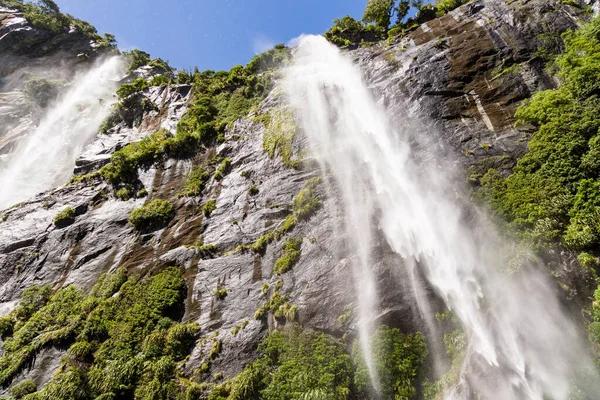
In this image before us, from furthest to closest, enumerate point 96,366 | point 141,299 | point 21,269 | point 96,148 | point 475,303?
1. point 96,148
2. point 21,269
3. point 141,299
4. point 96,366
5. point 475,303

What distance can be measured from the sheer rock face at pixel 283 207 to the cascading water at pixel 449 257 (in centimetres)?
82

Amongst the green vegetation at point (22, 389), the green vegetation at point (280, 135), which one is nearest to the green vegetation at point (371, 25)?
the green vegetation at point (280, 135)

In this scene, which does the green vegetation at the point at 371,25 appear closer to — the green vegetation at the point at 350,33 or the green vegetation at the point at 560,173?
the green vegetation at the point at 350,33

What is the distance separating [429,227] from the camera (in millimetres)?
12539

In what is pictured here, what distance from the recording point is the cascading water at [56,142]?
2639 centimetres

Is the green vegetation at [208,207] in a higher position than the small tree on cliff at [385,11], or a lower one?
lower

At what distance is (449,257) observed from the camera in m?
11.3

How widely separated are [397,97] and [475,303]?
43.1 feet

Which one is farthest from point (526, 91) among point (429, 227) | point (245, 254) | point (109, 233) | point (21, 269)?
point (21, 269)

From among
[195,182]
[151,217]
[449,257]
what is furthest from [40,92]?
[449,257]

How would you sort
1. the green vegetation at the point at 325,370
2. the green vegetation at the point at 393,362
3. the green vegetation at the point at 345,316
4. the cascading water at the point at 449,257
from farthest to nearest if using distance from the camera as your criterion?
the green vegetation at the point at 345,316 < the green vegetation at the point at 325,370 < the green vegetation at the point at 393,362 < the cascading water at the point at 449,257

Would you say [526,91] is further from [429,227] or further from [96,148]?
[96,148]

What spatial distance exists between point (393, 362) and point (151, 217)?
14977mm

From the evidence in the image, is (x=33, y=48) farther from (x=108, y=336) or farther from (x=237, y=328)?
(x=237, y=328)
